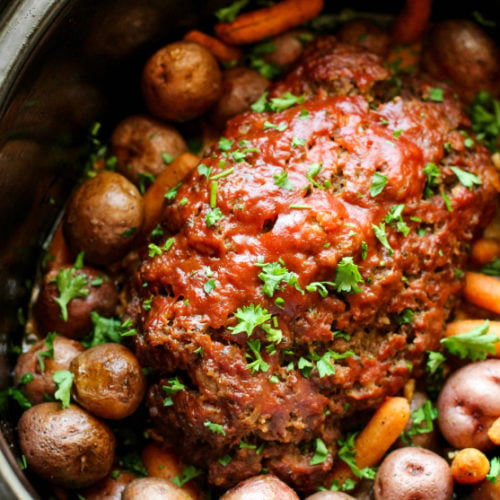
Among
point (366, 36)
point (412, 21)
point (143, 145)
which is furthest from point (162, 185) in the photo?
point (412, 21)

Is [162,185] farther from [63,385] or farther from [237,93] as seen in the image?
[63,385]

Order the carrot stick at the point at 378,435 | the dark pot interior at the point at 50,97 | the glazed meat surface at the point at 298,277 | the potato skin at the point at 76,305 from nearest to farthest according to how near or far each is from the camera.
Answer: the dark pot interior at the point at 50,97, the glazed meat surface at the point at 298,277, the carrot stick at the point at 378,435, the potato skin at the point at 76,305

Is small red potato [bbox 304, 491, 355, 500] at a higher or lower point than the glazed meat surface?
lower

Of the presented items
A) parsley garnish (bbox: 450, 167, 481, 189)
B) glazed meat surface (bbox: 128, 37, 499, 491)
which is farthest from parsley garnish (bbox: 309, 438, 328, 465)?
parsley garnish (bbox: 450, 167, 481, 189)

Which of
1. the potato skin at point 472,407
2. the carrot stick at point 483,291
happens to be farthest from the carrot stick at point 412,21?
the potato skin at point 472,407

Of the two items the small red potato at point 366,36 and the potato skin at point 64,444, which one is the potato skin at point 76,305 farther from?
the small red potato at point 366,36

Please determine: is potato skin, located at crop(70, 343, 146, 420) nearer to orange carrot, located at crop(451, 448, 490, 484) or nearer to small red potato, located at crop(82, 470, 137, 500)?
small red potato, located at crop(82, 470, 137, 500)
